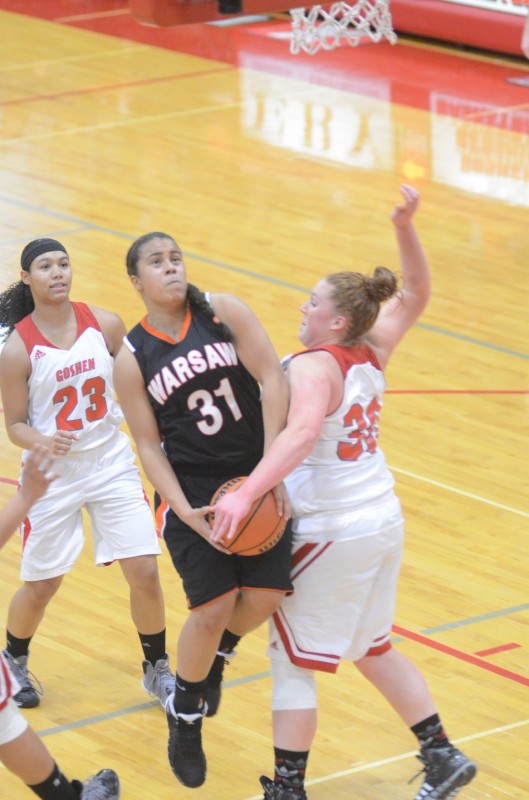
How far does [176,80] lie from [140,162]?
3.26 metres

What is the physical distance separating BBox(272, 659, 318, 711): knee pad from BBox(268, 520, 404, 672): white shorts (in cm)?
4

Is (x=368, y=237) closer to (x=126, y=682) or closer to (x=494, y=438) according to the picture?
(x=494, y=438)

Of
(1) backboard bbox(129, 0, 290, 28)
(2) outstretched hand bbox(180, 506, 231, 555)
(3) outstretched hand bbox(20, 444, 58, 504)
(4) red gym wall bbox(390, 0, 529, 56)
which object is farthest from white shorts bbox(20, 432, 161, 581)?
(4) red gym wall bbox(390, 0, 529, 56)

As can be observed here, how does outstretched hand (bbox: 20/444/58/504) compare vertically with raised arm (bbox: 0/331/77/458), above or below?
above

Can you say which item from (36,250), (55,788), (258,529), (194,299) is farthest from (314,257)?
(55,788)

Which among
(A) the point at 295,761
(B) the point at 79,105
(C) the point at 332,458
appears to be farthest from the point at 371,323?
(B) the point at 79,105

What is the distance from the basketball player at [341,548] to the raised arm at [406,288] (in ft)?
0.37

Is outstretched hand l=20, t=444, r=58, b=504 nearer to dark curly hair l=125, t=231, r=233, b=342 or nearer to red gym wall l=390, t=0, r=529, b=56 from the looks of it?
dark curly hair l=125, t=231, r=233, b=342

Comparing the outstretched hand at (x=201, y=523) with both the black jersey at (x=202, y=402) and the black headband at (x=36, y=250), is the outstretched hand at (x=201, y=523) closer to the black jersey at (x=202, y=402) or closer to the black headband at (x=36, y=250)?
the black jersey at (x=202, y=402)

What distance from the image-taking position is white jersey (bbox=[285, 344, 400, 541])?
456 cm

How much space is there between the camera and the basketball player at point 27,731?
4.06 metres

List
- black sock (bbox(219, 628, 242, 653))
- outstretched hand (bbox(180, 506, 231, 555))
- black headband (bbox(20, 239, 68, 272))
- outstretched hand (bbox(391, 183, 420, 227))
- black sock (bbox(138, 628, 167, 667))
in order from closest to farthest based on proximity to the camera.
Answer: outstretched hand (bbox(180, 506, 231, 555)) < outstretched hand (bbox(391, 183, 420, 227)) < black sock (bbox(219, 628, 242, 653)) < black headband (bbox(20, 239, 68, 272)) < black sock (bbox(138, 628, 167, 667))

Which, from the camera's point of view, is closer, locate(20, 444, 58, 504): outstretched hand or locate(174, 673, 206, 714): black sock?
locate(20, 444, 58, 504): outstretched hand

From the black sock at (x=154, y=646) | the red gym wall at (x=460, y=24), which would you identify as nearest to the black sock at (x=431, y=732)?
the black sock at (x=154, y=646)
